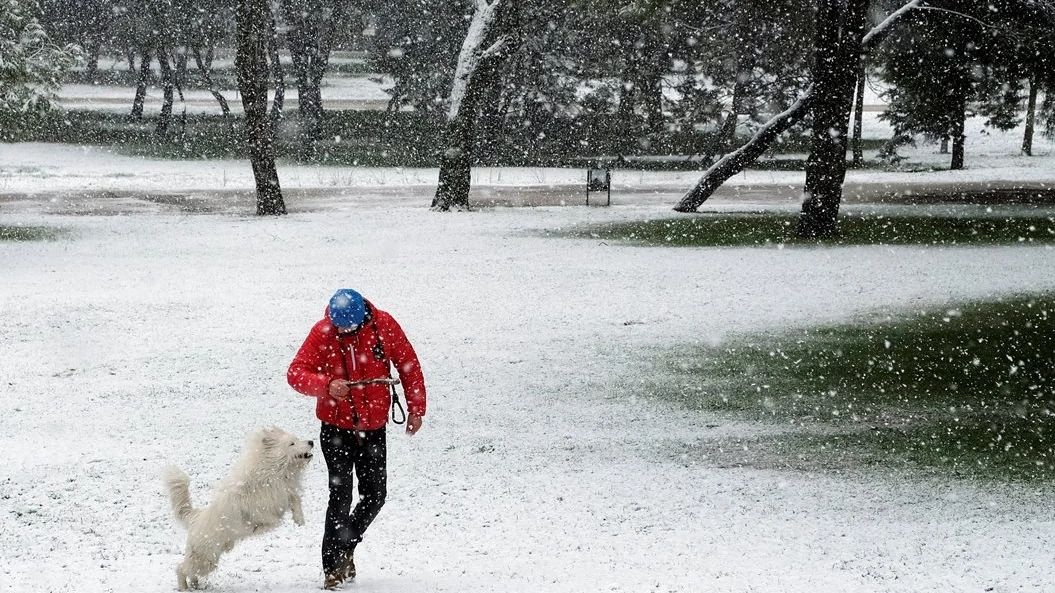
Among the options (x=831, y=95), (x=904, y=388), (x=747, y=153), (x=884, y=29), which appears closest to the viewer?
(x=904, y=388)

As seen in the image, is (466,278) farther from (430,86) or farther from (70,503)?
(430,86)

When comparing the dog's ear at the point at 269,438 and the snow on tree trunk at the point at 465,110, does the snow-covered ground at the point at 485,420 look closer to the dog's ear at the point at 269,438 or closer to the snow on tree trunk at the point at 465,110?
the dog's ear at the point at 269,438

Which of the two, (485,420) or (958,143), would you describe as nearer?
(485,420)

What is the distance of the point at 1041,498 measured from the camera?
7746 mm

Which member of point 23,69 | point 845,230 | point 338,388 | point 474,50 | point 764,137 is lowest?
point 845,230

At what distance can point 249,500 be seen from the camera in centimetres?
564

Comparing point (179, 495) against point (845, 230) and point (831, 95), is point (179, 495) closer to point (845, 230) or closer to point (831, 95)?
point (831, 95)

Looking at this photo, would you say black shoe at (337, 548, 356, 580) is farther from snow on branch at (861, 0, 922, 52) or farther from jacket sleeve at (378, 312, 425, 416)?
snow on branch at (861, 0, 922, 52)

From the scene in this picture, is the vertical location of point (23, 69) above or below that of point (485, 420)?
above

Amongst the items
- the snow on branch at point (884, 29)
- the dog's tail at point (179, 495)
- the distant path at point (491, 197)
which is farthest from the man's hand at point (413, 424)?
the distant path at point (491, 197)

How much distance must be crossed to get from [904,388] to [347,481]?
23.1 feet

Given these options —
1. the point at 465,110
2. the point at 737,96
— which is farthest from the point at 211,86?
the point at 465,110

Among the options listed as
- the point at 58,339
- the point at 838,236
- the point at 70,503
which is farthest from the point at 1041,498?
the point at 838,236

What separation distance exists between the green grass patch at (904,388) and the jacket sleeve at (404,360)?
4045mm
